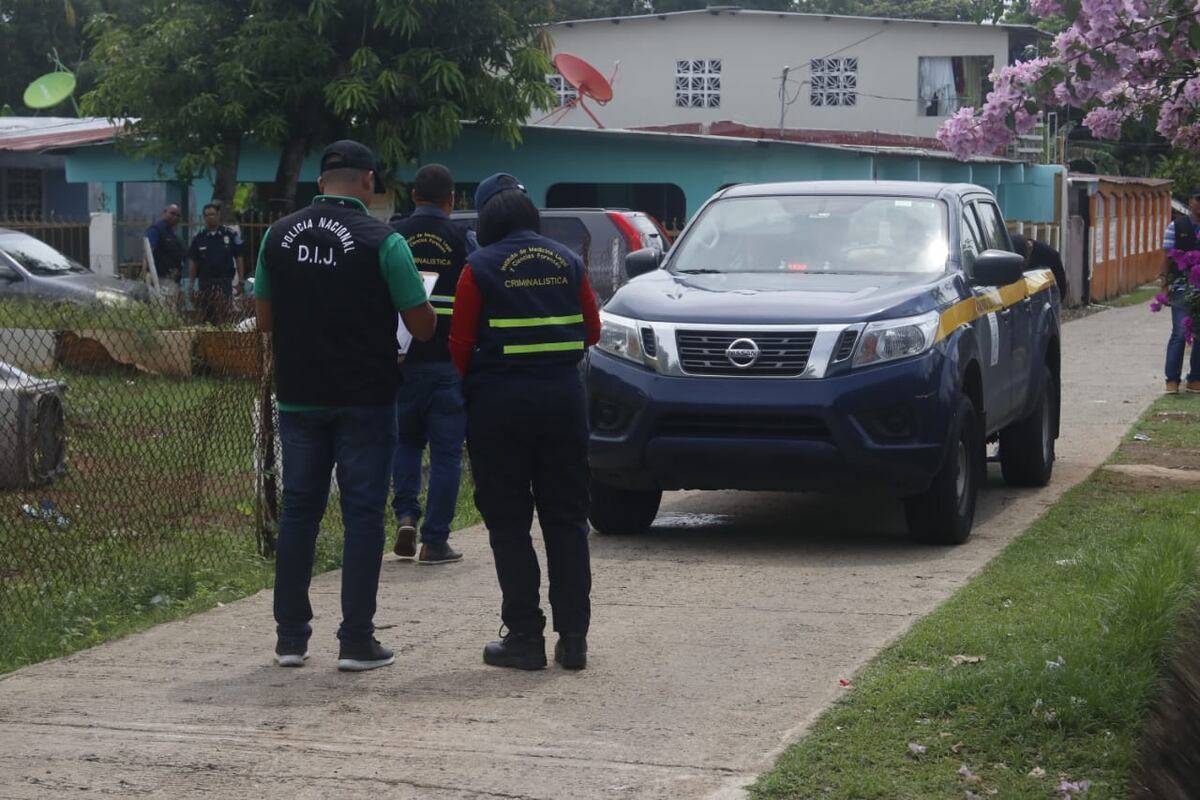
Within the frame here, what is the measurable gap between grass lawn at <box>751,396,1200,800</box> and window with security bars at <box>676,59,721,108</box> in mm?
35172

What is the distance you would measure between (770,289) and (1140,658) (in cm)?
376

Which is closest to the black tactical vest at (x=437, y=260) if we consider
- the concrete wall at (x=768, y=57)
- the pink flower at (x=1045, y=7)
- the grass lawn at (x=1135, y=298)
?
the pink flower at (x=1045, y=7)

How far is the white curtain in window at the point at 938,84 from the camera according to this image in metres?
41.1

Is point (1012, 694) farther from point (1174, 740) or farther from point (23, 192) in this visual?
point (23, 192)

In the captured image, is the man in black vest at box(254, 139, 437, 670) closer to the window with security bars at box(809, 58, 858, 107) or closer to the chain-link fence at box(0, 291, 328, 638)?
the chain-link fence at box(0, 291, 328, 638)

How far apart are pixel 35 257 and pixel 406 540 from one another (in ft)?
51.8

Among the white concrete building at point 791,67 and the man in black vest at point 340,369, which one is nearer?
the man in black vest at point 340,369

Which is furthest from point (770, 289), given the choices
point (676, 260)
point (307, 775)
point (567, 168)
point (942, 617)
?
point (567, 168)

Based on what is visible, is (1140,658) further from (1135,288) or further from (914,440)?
(1135,288)

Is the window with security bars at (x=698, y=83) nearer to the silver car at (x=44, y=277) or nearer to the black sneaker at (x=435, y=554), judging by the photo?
the silver car at (x=44, y=277)

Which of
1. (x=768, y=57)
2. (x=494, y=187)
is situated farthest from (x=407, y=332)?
(x=768, y=57)

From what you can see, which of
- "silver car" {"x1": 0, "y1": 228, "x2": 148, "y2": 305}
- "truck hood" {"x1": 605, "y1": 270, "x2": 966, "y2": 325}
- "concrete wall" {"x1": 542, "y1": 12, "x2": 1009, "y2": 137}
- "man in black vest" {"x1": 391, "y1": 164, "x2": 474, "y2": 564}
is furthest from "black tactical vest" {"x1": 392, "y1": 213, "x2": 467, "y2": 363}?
"concrete wall" {"x1": 542, "y1": 12, "x2": 1009, "y2": 137}

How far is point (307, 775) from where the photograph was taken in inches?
197

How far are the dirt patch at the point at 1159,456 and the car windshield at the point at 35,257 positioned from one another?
1438 centimetres
